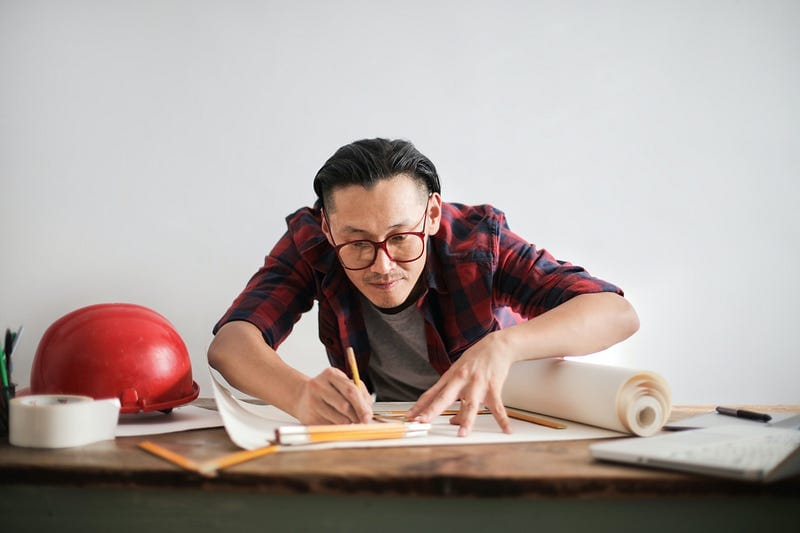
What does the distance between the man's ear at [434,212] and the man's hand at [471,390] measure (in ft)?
1.67

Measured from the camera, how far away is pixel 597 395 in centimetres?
116

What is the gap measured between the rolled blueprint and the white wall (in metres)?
1.73

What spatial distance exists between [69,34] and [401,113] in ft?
5.00

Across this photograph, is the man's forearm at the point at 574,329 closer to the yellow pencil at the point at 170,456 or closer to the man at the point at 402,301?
the man at the point at 402,301

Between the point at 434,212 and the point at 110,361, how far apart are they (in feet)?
2.72

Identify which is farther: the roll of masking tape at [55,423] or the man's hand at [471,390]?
the man's hand at [471,390]

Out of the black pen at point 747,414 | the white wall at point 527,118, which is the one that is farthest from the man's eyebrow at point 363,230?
the white wall at point 527,118

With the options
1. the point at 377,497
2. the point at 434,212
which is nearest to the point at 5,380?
the point at 377,497

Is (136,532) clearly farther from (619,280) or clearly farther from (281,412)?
(619,280)

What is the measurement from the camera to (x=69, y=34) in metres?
2.98

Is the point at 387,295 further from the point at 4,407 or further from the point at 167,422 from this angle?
the point at 4,407

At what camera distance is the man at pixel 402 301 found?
1.21m

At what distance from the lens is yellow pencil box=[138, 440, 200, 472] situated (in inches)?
33.2

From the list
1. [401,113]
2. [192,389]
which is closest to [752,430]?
[192,389]
